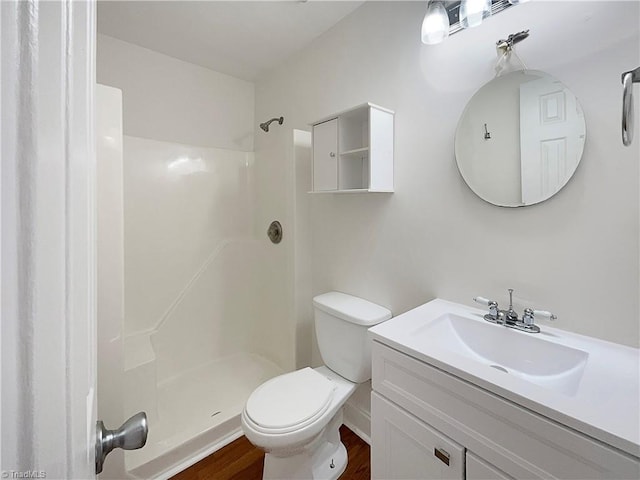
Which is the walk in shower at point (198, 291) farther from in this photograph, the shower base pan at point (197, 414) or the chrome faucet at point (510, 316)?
the chrome faucet at point (510, 316)

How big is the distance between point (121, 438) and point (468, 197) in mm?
1310

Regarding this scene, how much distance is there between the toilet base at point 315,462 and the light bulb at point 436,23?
1.80 meters

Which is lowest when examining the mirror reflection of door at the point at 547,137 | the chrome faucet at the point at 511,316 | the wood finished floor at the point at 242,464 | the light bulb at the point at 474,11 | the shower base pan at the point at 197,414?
the wood finished floor at the point at 242,464

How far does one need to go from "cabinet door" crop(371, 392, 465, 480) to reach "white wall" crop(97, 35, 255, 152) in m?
2.15

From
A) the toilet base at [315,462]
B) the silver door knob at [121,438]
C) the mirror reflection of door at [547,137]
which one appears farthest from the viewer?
the toilet base at [315,462]

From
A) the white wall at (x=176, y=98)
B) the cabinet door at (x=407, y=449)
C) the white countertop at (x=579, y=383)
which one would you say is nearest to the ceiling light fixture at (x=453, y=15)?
the white countertop at (x=579, y=383)

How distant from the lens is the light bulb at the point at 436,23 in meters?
1.16

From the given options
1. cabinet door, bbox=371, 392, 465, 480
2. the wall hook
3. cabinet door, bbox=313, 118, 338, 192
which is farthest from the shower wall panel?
the wall hook

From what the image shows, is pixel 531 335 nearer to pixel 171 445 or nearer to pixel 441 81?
pixel 441 81

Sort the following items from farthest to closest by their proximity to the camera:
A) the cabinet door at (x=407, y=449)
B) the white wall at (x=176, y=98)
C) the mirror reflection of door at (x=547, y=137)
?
the white wall at (x=176, y=98) < the mirror reflection of door at (x=547, y=137) < the cabinet door at (x=407, y=449)

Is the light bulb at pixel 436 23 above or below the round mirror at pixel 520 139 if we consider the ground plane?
above

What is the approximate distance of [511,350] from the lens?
3.34 ft

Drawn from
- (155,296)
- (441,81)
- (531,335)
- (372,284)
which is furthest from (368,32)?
(155,296)

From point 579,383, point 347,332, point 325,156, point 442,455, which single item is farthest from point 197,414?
point 579,383
